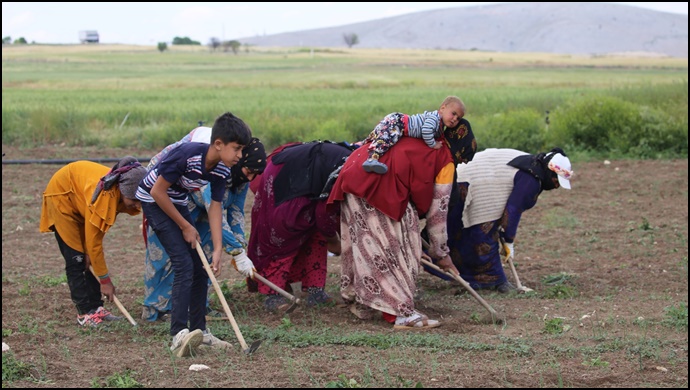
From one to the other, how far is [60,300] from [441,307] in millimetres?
2900

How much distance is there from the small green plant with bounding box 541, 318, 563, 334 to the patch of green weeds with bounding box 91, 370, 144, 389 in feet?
9.07

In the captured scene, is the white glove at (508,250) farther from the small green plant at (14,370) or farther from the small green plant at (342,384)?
the small green plant at (14,370)

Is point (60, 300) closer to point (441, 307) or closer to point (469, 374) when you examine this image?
point (441, 307)

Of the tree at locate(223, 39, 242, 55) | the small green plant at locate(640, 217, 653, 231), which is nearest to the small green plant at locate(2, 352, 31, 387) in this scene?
the small green plant at locate(640, 217, 653, 231)

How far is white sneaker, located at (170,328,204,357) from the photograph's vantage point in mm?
5090

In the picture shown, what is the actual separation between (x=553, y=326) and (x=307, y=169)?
2073mm

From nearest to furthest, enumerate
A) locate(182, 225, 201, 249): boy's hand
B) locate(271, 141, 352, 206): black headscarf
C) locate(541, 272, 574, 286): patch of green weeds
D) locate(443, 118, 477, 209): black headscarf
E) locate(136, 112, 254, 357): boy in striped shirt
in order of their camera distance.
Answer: locate(136, 112, 254, 357): boy in striped shirt
locate(182, 225, 201, 249): boy's hand
locate(443, 118, 477, 209): black headscarf
locate(271, 141, 352, 206): black headscarf
locate(541, 272, 574, 286): patch of green weeds

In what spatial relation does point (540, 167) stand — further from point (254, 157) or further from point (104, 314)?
point (104, 314)

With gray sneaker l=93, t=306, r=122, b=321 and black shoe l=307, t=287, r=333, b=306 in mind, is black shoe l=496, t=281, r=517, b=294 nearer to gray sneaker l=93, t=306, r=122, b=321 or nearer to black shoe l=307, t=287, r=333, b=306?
black shoe l=307, t=287, r=333, b=306

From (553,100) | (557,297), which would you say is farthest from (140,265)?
(553,100)

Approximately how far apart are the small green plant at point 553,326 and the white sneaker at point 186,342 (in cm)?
229

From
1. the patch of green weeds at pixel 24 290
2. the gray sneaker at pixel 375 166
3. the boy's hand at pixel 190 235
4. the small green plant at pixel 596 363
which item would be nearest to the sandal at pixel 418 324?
the gray sneaker at pixel 375 166

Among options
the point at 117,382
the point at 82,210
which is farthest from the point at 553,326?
the point at 82,210

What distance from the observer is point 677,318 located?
249 inches
